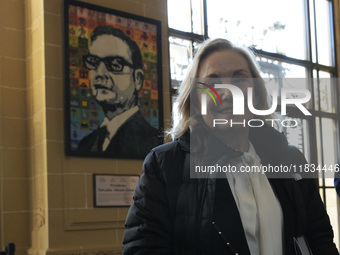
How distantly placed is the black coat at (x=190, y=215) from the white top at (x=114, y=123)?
374 centimetres

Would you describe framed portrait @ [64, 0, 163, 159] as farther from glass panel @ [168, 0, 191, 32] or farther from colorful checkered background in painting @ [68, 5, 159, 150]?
glass panel @ [168, 0, 191, 32]

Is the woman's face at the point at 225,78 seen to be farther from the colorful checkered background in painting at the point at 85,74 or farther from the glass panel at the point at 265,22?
the glass panel at the point at 265,22

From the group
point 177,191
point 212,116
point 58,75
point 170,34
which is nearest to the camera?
point 177,191

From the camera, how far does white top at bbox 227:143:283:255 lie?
5.07ft

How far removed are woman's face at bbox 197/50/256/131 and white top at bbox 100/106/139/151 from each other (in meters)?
3.68

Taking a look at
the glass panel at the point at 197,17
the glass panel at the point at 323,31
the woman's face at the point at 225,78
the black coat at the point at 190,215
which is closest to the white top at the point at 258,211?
the black coat at the point at 190,215

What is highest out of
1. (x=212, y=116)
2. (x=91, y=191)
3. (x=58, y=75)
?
(x=58, y=75)

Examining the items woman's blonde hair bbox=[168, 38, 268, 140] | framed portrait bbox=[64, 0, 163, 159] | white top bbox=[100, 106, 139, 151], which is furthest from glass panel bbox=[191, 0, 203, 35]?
woman's blonde hair bbox=[168, 38, 268, 140]

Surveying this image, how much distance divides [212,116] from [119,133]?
3.85 m

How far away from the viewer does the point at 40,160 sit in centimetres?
504

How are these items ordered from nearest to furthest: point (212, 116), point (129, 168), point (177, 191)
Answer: point (177, 191) → point (212, 116) → point (129, 168)

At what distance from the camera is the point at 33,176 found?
513 cm

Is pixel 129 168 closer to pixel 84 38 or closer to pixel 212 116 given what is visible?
pixel 84 38

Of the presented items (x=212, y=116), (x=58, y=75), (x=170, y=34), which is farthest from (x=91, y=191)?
(x=212, y=116)
